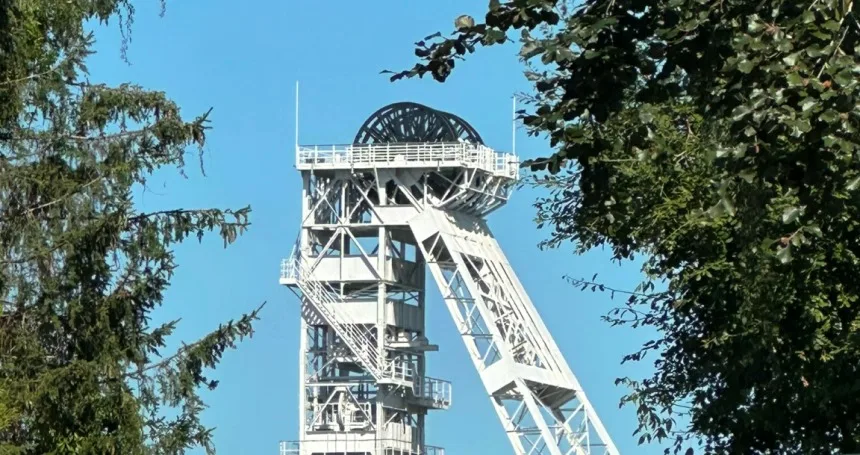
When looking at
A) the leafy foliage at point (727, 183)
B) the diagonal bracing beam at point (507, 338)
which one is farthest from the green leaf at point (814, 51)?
the diagonal bracing beam at point (507, 338)

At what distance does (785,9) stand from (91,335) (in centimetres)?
1359

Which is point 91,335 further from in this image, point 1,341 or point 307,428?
point 307,428

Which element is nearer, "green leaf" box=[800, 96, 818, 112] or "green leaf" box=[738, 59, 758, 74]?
"green leaf" box=[800, 96, 818, 112]

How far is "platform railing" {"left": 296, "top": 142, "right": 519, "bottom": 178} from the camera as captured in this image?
5412cm

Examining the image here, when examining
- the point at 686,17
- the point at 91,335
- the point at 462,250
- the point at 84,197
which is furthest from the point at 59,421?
the point at 462,250

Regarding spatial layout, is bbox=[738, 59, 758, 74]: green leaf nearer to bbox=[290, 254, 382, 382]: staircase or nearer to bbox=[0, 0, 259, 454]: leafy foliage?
bbox=[0, 0, 259, 454]: leafy foliage

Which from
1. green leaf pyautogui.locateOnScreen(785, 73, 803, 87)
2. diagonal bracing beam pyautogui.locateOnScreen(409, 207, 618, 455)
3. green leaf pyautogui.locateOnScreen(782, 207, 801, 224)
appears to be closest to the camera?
green leaf pyautogui.locateOnScreen(785, 73, 803, 87)

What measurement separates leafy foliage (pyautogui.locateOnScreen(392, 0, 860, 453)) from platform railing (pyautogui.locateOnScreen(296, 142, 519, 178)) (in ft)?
101

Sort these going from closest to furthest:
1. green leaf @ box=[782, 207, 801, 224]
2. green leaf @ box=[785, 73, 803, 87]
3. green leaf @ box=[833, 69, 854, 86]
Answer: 1. green leaf @ box=[833, 69, 854, 86]
2. green leaf @ box=[785, 73, 803, 87]
3. green leaf @ box=[782, 207, 801, 224]

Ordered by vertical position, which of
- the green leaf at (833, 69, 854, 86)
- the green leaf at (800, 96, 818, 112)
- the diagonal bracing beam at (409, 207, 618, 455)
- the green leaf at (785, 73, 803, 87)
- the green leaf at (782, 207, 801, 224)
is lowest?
the green leaf at (782, 207, 801, 224)

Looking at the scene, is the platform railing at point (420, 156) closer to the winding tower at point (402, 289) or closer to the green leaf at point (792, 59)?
the winding tower at point (402, 289)

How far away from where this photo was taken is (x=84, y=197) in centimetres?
2019

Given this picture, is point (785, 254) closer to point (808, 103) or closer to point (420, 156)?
point (808, 103)

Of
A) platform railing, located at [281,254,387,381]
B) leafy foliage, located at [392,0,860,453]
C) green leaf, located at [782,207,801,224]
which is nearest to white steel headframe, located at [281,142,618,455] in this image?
platform railing, located at [281,254,387,381]
